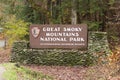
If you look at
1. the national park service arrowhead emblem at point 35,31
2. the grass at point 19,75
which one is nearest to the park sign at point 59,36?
the national park service arrowhead emblem at point 35,31

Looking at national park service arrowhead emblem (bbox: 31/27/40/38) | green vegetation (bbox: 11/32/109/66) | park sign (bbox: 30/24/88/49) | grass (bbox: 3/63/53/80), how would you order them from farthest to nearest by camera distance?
national park service arrowhead emblem (bbox: 31/27/40/38) → park sign (bbox: 30/24/88/49) → green vegetation (bbox: 11/32/109/66) → grass (bbox: 3/63/53/80)

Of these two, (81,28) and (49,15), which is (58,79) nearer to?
(81,28)

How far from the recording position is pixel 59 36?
686 inches

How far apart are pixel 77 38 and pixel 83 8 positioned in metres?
8.69

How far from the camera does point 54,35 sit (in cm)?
1744

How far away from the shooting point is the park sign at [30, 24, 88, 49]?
683 inches

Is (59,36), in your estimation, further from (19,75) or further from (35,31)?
(19,75)

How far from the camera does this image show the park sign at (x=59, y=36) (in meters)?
17.3

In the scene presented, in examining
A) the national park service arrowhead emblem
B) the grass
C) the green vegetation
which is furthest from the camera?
the national park service arrowhead emblem

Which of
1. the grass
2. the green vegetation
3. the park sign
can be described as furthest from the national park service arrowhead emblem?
the grass

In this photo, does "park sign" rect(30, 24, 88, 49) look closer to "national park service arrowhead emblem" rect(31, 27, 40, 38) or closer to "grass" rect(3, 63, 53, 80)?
"national park service arrowhead emblem" rect(31, 27, 40, 38)

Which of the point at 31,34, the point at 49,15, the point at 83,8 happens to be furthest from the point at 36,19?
the point at 31,34

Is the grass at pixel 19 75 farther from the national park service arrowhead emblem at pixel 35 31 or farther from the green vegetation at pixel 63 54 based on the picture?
the national park service arrowhead emblem at pixel 35 31

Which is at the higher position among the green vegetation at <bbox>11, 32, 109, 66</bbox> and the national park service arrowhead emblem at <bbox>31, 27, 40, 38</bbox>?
the national park service arrowhead emblem at <bbox>31, 27, 40, 38</bbox>
